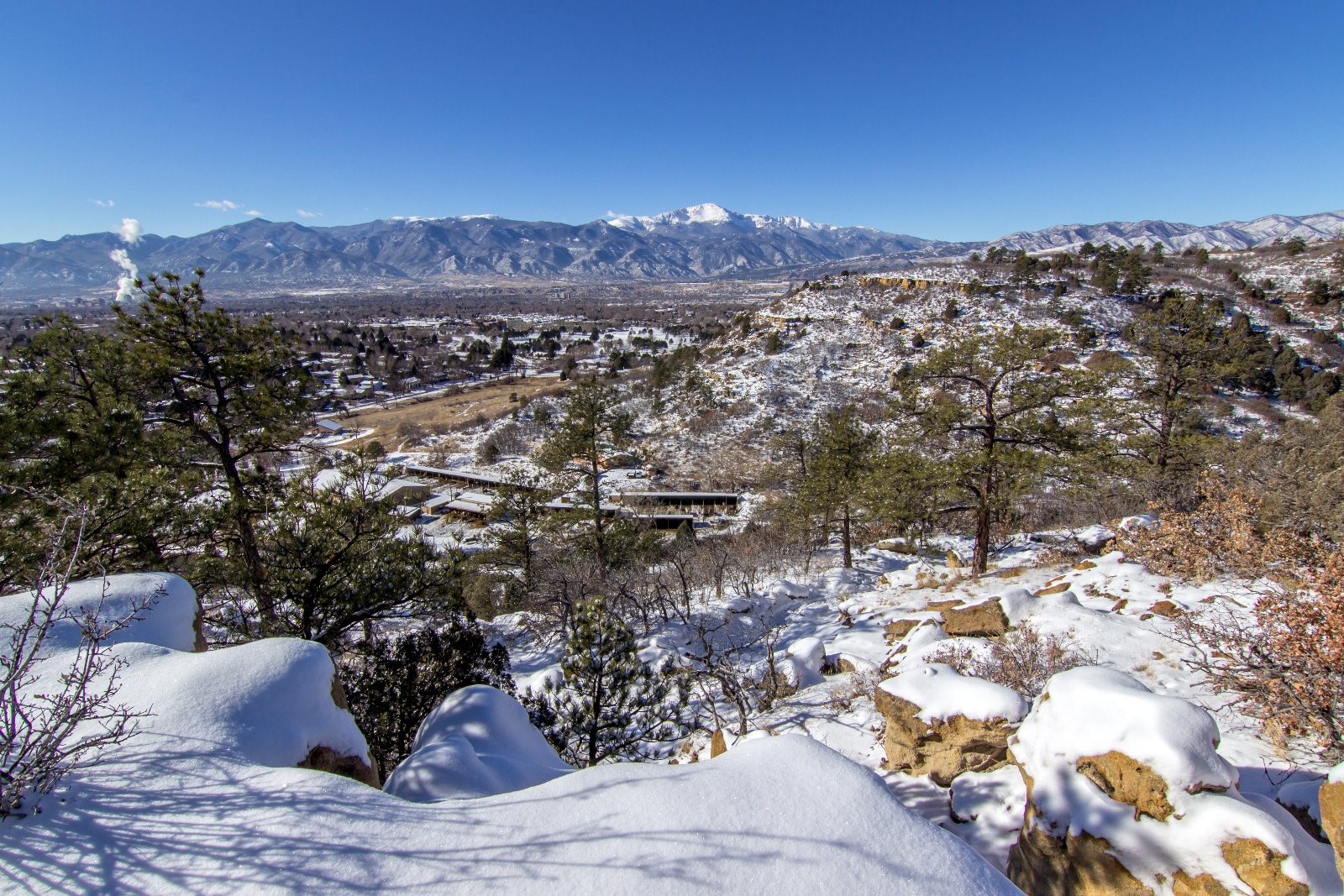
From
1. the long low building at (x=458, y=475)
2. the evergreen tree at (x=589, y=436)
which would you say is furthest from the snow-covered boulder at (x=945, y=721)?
the long low building at (x=458, y=475)

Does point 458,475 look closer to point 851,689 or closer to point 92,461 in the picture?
point 92,461

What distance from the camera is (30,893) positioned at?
8.04 ft

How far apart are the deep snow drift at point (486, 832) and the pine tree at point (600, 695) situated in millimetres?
3677

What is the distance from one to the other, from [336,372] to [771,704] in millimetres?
83855

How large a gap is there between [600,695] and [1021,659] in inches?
215

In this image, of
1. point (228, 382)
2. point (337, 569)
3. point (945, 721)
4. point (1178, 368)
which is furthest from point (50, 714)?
point (1178, 368)

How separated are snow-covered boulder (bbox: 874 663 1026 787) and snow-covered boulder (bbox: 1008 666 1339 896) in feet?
3.22

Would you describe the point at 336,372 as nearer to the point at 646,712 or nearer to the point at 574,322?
the point at 574,322

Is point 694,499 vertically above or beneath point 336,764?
beneath

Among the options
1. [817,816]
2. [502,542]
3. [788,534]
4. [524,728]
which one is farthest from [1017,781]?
[788,534]

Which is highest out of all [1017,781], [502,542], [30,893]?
[30,893]

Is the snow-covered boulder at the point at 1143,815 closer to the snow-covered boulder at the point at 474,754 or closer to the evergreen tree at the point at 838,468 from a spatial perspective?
the snow-covered boulder at the point at 474,754

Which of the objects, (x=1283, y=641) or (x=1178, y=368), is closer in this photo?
(x=1283, y=641)

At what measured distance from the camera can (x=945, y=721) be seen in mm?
5195
